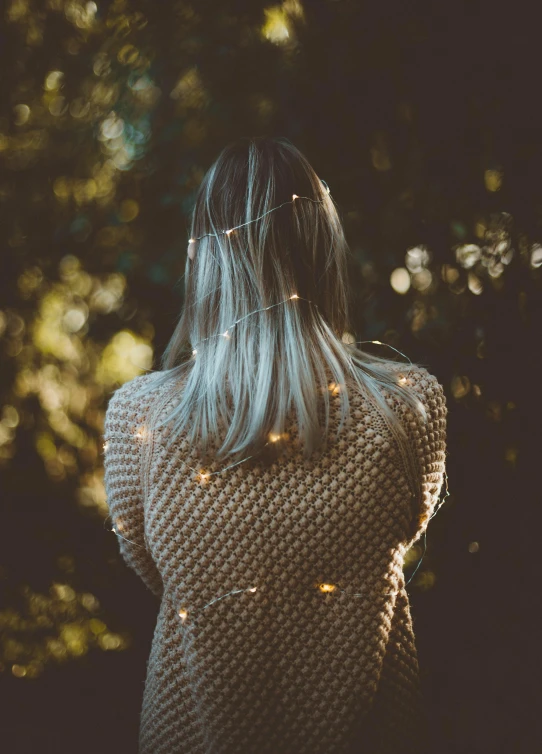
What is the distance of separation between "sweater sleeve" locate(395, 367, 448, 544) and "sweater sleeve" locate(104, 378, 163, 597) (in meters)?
0.49

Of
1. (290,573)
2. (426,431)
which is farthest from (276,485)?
(426,431)

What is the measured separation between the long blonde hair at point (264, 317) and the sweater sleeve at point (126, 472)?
7 cm

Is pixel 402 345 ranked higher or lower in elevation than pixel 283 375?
lower

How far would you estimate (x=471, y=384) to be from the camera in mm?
1563

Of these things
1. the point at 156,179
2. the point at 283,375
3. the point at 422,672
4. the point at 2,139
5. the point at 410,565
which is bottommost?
the point at 422,672

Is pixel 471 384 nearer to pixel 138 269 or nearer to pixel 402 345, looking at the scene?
pixel 402 345

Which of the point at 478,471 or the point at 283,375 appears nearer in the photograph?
the point at 283,375

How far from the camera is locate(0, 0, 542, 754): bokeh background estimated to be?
4.94 ft

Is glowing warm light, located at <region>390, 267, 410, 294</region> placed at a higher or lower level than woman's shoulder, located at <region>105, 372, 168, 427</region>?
lower

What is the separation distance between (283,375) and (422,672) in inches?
46.3

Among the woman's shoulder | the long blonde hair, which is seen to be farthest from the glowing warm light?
the woman's shoulder

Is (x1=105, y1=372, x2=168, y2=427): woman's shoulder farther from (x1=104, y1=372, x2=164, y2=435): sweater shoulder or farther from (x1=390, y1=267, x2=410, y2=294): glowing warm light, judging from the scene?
(x1=390, y1=267, x2=410, y2=294): glowing warm light

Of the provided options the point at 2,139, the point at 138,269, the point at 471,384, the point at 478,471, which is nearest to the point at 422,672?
the point at 478,471

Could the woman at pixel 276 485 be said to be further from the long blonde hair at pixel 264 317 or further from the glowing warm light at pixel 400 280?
the glowing warm light at pixel 400 280
